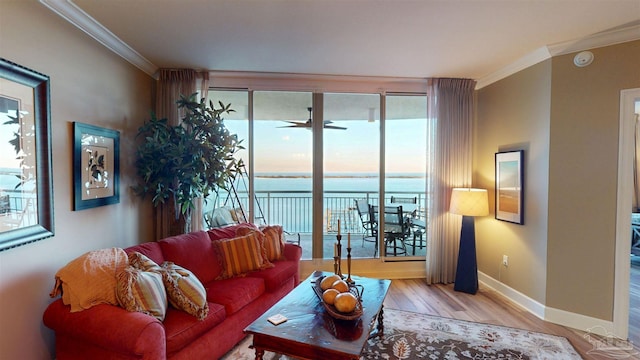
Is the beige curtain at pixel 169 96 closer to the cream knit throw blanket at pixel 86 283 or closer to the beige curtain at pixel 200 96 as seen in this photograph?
the beige curtain at pixel 200 96

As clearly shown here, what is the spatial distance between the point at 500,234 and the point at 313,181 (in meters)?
2.43

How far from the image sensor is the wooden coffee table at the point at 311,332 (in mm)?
1654

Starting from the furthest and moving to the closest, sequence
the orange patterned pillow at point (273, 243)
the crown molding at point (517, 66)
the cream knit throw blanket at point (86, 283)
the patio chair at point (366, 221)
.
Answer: the patio chair at point (366, 221)
the orange patterned pillow at point (273, 243)
the crown molding at point (517, 66)
the cream knit throw blanket at point (86, 283)

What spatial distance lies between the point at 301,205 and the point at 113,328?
2.75 metres

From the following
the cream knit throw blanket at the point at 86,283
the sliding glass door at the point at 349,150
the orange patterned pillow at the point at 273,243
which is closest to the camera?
the cream knit throw blanket at the point at 86,283

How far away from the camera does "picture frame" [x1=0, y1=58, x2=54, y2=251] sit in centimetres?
179

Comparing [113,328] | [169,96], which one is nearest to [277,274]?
[113,328]

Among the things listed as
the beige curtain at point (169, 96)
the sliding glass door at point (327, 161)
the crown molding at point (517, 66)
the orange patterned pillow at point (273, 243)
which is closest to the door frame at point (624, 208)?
the crown molding at point (517, 66)

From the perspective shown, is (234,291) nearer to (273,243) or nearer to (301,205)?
(273,243)

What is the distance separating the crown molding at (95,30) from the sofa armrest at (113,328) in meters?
2.08

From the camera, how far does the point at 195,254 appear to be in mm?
2678

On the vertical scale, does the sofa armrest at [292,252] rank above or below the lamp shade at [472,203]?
below

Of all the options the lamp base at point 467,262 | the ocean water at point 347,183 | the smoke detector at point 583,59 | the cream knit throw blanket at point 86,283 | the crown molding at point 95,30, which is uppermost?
the crown molding at point 95,30

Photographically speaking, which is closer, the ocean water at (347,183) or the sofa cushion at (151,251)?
the sofa cushion at (151,251)
